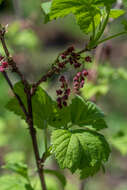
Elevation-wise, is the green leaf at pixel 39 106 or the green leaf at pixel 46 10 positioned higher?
the green leaf at pixel 46 10

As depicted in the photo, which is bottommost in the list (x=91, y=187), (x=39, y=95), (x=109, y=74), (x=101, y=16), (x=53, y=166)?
(x=91, y=187)

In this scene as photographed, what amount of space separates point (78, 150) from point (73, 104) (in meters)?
0.29

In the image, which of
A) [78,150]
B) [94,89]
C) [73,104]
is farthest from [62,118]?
[94,89]

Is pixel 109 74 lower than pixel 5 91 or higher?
higher

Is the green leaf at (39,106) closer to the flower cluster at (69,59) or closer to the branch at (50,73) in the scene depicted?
the branch at (50,73)

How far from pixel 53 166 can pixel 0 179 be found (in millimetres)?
3966

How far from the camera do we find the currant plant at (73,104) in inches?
53.7

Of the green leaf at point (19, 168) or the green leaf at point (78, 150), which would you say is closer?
the green leaf at point (78, 150)

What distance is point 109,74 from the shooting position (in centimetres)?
337

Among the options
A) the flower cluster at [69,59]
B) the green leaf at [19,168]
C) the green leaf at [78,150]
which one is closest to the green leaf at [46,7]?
the flower cluster at [69,59]

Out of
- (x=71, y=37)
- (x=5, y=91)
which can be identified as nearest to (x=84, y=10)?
(x=5, y=91)

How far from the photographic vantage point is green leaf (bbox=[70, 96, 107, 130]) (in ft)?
5.13

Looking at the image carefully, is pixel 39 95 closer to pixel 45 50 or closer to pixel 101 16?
pixel 101 16

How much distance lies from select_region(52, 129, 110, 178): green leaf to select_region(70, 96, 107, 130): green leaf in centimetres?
14
